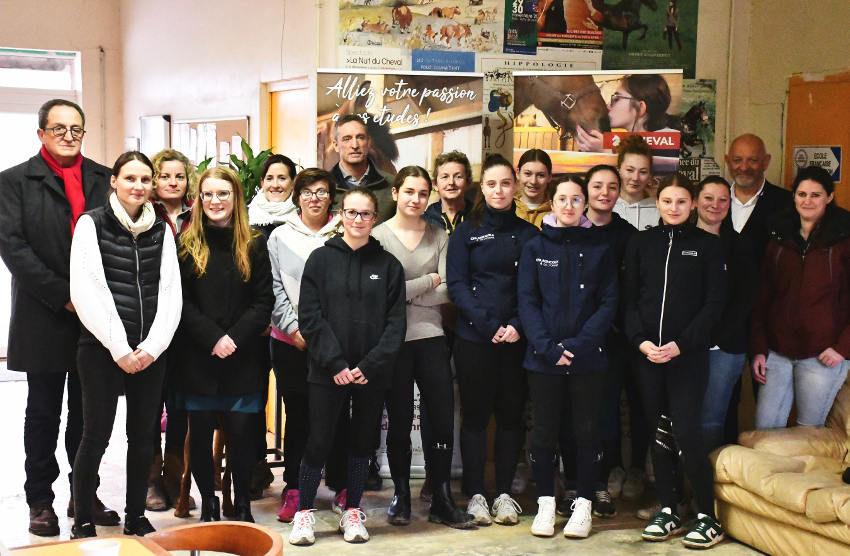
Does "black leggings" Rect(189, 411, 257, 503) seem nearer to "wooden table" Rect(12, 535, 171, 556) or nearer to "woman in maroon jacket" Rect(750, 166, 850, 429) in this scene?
"wooden table" Rect(12, 535, 171, 556)

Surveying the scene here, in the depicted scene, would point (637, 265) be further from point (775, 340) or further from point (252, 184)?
point (252, 184)

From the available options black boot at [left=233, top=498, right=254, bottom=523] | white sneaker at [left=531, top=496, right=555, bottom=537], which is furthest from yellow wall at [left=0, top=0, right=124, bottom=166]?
white sneaker at [left=531, top=496, right=555, bottom=537]

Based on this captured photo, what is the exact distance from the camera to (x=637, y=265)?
12.8 ft

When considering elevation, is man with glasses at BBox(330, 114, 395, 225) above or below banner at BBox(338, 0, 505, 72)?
below

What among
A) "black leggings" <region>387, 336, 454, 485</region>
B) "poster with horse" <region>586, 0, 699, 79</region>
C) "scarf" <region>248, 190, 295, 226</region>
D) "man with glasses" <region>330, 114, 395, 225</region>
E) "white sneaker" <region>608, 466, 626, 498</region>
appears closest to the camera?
"black leggings" <region>387, 336, 454, 485</region>

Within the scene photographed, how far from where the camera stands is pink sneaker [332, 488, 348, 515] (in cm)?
403

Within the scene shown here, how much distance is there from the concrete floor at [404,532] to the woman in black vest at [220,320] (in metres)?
0.45

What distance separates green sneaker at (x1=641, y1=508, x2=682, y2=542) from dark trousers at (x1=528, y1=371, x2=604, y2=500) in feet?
0.87

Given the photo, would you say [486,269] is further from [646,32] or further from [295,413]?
[646,32]

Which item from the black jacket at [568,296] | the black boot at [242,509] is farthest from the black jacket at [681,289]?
the black boot at [242,509]

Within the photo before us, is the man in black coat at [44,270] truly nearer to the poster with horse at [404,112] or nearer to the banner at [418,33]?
the poster with horse at [404,112]

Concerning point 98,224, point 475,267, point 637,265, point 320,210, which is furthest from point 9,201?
point 637,265

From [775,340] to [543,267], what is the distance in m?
1.05

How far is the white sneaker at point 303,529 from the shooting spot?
368 centimetres
